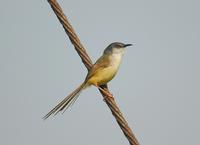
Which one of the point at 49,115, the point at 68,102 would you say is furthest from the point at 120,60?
the point at 49,115

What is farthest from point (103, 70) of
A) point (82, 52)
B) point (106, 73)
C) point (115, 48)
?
point (82, 52)

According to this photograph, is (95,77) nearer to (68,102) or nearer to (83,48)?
(68,102)

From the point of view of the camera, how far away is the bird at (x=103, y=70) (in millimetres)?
5648

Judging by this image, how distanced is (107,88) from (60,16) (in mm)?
2314

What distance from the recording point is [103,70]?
6.54 meters

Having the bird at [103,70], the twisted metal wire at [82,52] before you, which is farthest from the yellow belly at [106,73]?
the twisted metal wire at [82,52]

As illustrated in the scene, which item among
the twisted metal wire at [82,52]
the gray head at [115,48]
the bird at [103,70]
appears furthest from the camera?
the gray head at [115,48]

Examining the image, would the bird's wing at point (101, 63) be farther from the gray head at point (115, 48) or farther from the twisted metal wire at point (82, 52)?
the twisted metal wire at point (82, 52)

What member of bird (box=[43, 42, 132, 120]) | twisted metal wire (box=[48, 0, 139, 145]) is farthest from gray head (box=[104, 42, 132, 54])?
twisted metal wire (box=[48, 0, 139, 145])

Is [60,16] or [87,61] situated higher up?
[60,16]

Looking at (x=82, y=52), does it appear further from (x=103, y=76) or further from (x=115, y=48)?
(x=115, y=48)

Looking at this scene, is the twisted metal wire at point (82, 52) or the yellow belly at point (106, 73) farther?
the yellow belly at point (106, 73)

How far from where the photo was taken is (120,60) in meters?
7.04

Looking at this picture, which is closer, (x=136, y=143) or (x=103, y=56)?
(x=136, y=143)
